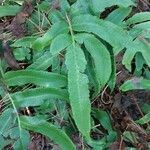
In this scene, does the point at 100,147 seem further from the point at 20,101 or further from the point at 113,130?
the point at 20,101

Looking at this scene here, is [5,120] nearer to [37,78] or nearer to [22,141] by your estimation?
[22,141]

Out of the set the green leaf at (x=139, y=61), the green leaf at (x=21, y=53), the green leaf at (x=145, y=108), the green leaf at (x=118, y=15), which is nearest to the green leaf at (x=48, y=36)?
the green leaf at (x=21, y=53)

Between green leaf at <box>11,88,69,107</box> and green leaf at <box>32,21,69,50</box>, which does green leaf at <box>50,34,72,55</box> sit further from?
green leaf at <box>11,88,69,107</box>

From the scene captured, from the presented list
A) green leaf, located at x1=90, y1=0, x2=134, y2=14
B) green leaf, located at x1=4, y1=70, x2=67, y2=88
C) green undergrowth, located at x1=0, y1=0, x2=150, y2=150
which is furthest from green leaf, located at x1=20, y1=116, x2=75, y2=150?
green leaf, located at x1=90, y1=0, x2=134, y2=14

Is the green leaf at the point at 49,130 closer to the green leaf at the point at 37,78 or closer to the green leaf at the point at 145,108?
the green leaf at the point at 37,78

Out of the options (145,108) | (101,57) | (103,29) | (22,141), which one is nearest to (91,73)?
(101,57)
